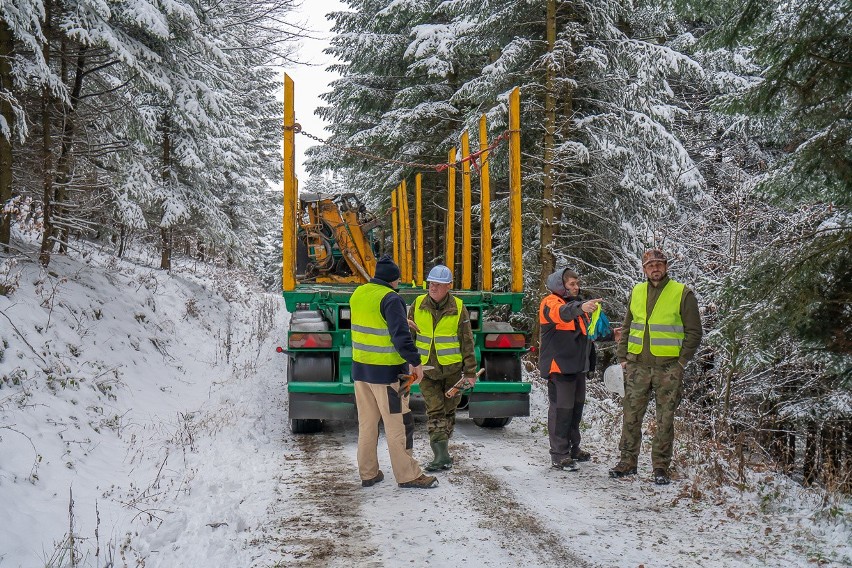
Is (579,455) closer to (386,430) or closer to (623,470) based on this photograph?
(623,470)

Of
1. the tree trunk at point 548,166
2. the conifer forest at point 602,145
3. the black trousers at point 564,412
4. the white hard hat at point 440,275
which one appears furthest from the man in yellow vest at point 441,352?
the tree trunk at point 548,166

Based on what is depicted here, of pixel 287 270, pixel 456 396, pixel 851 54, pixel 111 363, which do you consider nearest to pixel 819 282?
pixel 851 54

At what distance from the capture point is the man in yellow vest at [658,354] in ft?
18.2

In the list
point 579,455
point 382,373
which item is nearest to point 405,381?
point 382,373

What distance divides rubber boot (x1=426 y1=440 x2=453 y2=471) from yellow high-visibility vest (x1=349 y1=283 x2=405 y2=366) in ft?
3.22

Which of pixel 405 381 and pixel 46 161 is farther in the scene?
pixel 46 161

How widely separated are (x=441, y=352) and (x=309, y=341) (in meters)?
1.85

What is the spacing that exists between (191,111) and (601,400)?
869 cm

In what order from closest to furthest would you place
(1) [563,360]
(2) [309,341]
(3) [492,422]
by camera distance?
1. (1) [563,360]
2. (2) [309,341]
3. (3) [492,422]

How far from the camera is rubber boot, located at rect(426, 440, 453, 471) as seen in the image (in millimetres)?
5840

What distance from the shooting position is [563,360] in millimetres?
6098

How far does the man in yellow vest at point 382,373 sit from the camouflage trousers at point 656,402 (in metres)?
1.87

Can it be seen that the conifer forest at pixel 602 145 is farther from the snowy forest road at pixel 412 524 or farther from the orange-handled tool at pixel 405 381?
Answer: the orange-handled tool at pixel 405 381

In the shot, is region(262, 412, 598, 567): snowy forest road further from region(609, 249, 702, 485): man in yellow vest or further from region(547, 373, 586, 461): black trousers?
region(609, 249, 702, 485): man in yellow vest
